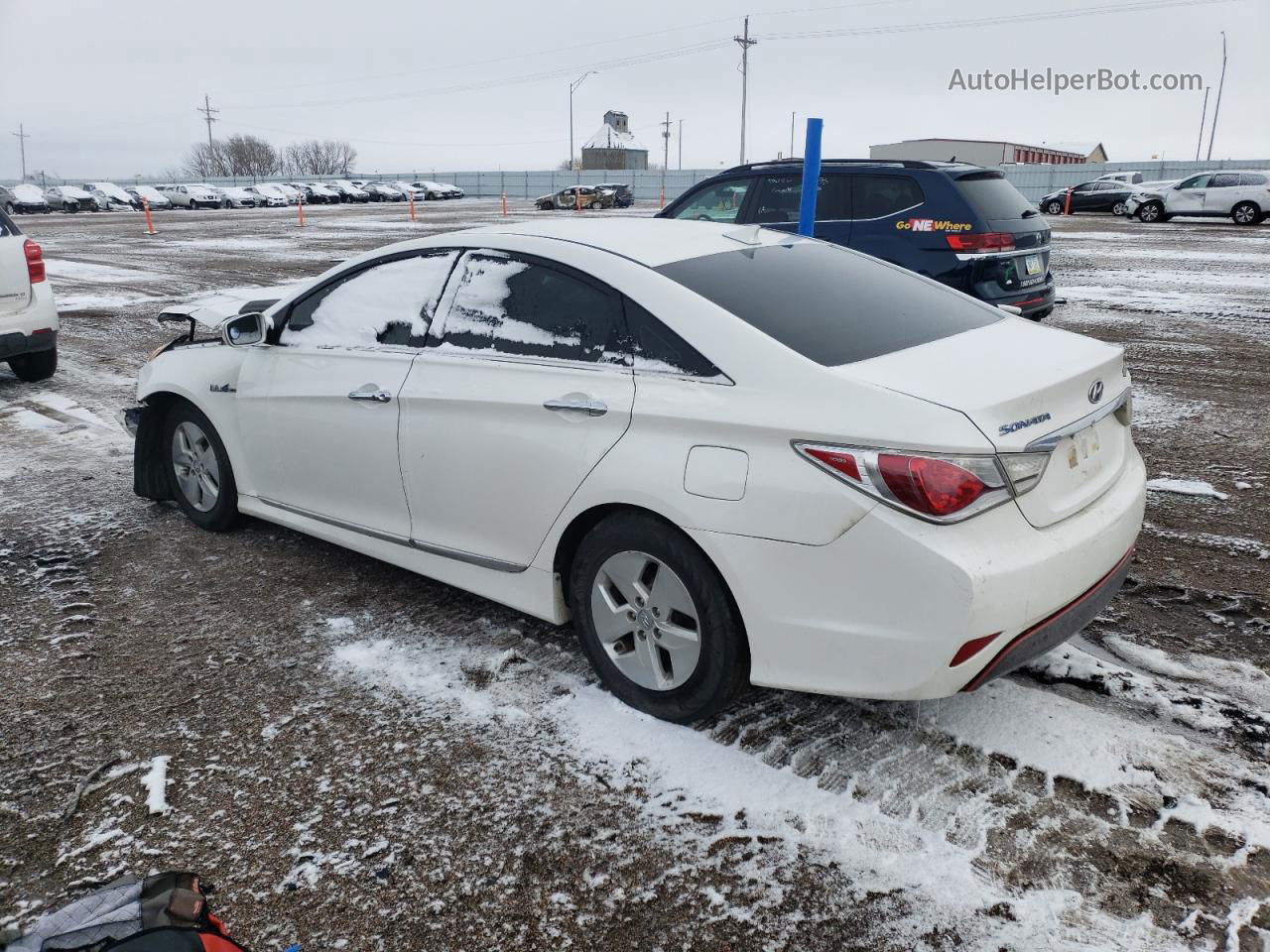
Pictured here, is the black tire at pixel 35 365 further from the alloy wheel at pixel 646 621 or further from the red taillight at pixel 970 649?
the red taillight at pixel 970 649

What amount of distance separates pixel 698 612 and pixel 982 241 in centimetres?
616

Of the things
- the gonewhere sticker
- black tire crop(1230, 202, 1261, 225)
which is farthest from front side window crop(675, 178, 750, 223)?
black tire crop(1230, 202, 1261, 225)

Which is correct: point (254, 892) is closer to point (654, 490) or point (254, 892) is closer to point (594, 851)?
point (594, 851)

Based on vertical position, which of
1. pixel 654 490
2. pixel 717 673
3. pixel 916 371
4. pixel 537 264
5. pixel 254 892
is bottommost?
pixel 254 892

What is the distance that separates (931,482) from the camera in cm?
254

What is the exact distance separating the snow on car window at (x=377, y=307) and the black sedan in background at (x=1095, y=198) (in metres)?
33.3

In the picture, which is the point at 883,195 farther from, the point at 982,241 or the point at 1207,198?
the point at 1207,198

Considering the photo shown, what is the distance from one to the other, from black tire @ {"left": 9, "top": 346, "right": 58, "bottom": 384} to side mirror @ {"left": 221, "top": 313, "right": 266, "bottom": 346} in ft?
16.2

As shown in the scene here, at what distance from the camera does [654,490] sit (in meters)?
2.92

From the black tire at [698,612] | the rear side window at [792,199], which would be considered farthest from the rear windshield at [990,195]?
the black tire at [698,612]

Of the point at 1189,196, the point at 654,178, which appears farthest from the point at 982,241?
the point at 654,178

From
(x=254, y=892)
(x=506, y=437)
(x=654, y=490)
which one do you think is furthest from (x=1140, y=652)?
(x=254, y=892)

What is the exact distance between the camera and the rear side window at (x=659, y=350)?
2996 millimetres

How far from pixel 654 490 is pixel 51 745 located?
6.86ft
